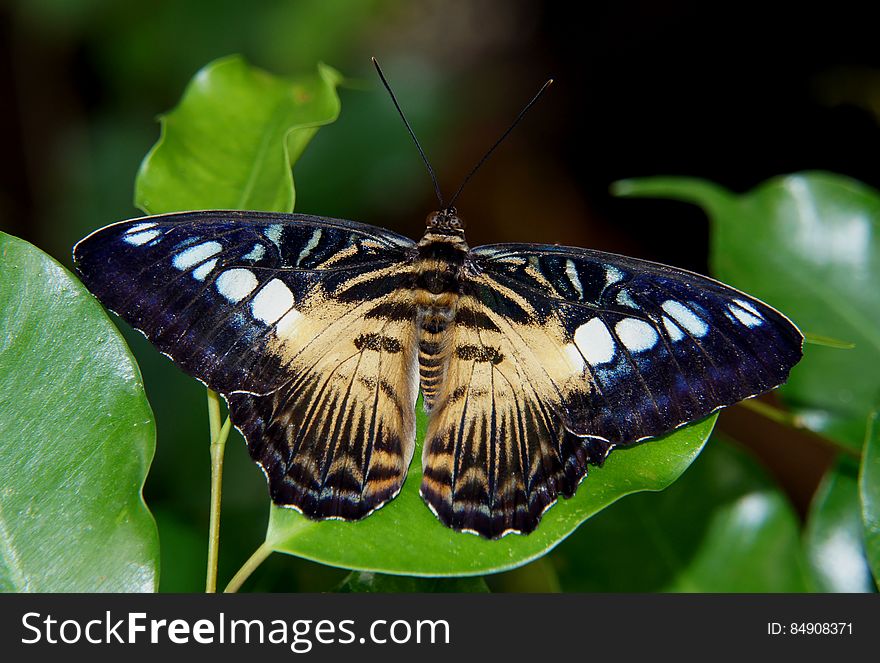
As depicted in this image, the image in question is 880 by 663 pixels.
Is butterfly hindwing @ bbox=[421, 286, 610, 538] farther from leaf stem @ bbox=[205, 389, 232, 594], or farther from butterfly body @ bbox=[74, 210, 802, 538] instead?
leaf stem @ bbox=[205, 389, 232, 594]

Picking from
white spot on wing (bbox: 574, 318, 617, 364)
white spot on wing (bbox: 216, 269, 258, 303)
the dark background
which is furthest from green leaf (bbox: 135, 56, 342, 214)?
the dark background

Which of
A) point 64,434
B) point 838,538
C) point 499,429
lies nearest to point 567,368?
point 499,429

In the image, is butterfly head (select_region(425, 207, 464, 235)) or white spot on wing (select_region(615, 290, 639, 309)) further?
butterfly head (select_region(425, 207, 464, 235))

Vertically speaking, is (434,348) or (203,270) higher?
(203,270)

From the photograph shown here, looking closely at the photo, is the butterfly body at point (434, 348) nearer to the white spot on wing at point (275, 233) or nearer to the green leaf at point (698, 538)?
the white spot on wing at point (275, 233)

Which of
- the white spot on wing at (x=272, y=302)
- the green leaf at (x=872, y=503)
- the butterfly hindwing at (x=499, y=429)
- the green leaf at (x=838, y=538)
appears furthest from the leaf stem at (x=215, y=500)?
the green leaf at (x=838, y=538)

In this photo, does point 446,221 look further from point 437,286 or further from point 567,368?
point 567,368

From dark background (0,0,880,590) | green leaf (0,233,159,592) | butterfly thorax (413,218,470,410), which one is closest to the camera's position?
green leaf (0,233,159,592)
